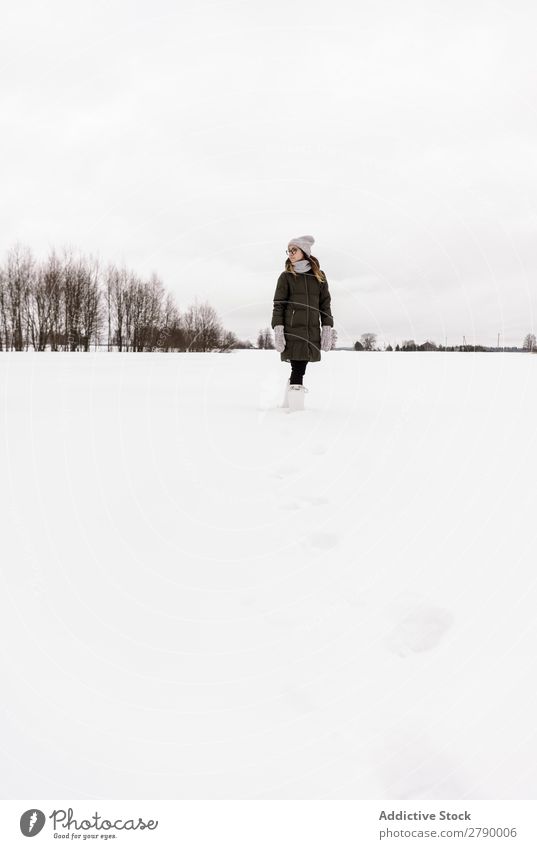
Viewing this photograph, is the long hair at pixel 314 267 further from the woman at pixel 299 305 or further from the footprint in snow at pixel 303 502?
the footprint in snow at pixel 303 502

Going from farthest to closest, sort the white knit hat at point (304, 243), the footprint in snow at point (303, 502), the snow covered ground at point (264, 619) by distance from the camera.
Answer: the white knit hat at point (304, 243) < the footprint in snow at point (303, 502) < the snow covered ground at point (264, 619)

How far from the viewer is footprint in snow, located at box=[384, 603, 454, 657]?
235 centimetres

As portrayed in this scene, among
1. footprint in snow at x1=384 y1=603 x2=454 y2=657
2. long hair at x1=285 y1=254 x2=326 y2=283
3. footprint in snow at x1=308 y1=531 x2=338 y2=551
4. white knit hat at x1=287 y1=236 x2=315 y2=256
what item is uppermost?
white knit hat at x1=287 y1=236 x2=315 y2=256

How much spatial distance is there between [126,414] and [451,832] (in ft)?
16.4

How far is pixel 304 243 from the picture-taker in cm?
613

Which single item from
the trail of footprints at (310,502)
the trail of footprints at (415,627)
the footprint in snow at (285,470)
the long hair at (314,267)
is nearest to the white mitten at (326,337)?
the long hair at (314,267)

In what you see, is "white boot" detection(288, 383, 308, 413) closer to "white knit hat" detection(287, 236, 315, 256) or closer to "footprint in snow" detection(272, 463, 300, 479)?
"white knit hat" detection(287, 236, 315, 256)

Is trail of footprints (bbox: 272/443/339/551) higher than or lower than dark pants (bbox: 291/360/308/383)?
→ lower

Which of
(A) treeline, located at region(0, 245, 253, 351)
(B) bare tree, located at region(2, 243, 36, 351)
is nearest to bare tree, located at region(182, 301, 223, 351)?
(A) treeline, located at region(0, 245, 253, 351)

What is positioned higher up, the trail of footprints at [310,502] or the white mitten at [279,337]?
the white mitten at [279,337]

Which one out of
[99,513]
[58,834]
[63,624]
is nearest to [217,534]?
[99,513]

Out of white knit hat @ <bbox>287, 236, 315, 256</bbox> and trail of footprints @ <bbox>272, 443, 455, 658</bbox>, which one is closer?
trail of footprints @ <bbox>272, 443, 455, 658</bbox>

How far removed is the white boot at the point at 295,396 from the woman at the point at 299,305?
0.24 metres

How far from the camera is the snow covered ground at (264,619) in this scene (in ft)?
6.04
